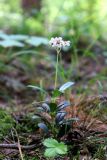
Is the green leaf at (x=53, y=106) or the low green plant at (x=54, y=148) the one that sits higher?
the green leaf at (x=53, y=106)

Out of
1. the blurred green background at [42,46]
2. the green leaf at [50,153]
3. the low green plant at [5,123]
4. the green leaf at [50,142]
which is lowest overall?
the green leaf at [50,153]

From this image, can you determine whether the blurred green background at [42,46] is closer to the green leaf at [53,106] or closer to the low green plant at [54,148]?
the green leaf at [53,106]

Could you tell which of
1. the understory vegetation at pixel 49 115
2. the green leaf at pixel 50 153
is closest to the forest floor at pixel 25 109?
the understory vegetation at pixel 49 115

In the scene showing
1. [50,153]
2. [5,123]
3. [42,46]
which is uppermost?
[42,46]

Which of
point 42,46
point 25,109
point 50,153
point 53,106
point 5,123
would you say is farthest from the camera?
point 42,46

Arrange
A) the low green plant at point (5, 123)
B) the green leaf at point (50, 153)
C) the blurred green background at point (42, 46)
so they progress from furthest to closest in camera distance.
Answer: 1. the blurred green background at point (42, 46)
2. the low green plant at point (5, 123)
3. the green leaf at point (50, 153)

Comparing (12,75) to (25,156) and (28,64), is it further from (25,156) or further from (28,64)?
(25,156)

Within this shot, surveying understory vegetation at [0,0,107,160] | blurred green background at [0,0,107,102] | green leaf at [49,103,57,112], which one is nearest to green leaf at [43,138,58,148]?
understory vegetation at [0,0,107,160]

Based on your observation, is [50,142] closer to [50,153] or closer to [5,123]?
[50,153]

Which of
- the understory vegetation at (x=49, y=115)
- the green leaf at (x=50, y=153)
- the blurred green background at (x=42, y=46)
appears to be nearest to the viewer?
the green leaf at (x=50, y=153)

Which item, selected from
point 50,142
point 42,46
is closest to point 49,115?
point 50,142

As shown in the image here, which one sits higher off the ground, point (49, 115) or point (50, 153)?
point (49, 115)

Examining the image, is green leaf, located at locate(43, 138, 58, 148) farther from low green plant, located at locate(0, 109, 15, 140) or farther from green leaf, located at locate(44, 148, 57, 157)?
low green plant, located at locate(0, 109, 15, 140)
